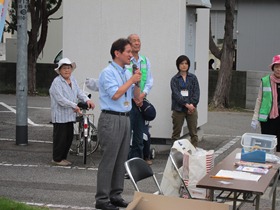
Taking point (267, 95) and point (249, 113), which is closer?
point (267, 95)

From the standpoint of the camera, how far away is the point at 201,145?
1319 centimetres

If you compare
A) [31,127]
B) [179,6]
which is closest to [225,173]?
[179,6]

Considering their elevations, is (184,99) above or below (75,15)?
below

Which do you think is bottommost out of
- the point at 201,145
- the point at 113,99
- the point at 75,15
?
the point at 201,145

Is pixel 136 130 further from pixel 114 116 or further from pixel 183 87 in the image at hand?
pixel 114 116

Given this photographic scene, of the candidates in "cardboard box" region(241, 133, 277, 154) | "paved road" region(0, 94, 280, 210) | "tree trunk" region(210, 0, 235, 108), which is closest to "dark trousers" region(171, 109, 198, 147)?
"paved road" region(0, 94, 280, 210)

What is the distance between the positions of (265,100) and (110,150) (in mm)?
3407

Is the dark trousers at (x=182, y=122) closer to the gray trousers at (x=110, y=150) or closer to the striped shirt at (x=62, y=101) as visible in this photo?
the striped shirt at (x=62, y=101)

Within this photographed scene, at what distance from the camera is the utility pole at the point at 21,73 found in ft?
40.6

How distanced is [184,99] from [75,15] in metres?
2.71

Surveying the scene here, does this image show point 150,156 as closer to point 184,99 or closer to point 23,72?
point 184,99

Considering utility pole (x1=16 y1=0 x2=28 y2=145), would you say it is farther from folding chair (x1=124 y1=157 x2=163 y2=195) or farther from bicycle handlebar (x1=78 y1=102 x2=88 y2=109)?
folding chair (x1=124 y1=157 x2=163 y2=195)

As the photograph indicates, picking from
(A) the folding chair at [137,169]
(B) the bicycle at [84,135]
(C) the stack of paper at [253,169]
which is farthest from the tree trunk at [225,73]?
(A) the folding chair at [137,169]

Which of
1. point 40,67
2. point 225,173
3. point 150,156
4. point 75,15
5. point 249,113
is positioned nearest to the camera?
point 225,173
